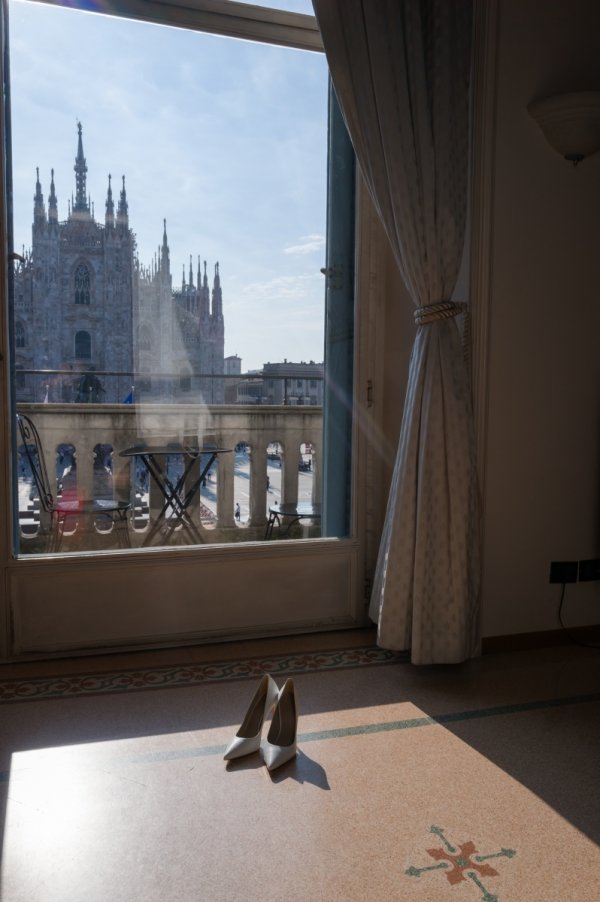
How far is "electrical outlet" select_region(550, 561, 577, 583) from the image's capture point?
9.12ft

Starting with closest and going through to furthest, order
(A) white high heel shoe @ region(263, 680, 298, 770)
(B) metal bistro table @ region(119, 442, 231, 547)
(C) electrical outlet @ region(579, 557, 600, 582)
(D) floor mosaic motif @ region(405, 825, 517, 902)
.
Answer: (D) floor mosaic motif @ region(405, 825, 517, 902)
(A) white high heel shoe @ region(263, 680, 298, 770)
(B) metal bistro table @ region(119, 442, 231, 547)
(C) electrical outlet @ region(579, 557, 600, 582)

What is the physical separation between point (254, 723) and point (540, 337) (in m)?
1.68

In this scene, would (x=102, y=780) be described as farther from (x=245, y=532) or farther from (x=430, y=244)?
(x=430, y=244)

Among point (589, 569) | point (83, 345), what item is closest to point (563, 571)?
point (589, 569)

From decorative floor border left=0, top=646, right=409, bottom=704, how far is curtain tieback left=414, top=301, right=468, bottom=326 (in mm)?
1212

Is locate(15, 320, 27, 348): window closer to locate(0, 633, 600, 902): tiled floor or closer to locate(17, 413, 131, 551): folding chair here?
locate(17, 413, 131, 551): folding chair

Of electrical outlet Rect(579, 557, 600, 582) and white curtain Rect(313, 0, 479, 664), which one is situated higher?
white curtain Rect(313, 0, 479, 664)

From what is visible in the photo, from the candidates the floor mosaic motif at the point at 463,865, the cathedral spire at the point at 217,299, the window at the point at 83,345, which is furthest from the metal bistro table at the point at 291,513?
the floor mosaic motif at the point at 463,865

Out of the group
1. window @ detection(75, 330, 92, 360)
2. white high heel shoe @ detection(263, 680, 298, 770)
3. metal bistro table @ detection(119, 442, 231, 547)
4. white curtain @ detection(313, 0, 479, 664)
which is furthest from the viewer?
metal bistro table @ detection(119, 442, 231, 547)

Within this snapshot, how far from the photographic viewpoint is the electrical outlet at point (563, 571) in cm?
278

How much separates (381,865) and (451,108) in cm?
226

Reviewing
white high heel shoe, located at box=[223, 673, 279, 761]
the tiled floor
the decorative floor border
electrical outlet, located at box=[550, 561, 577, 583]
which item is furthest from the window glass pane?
electrical outlet, located at box=[550, 561, 577, 583]

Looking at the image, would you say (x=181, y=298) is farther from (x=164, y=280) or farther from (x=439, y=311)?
(x=439, y=311)

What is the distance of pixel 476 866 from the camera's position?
1509 millimetres
